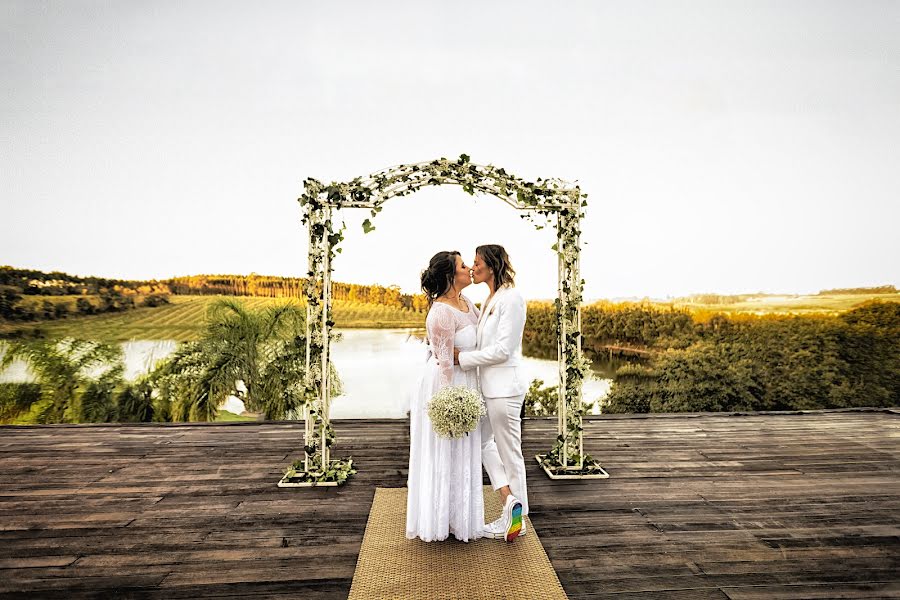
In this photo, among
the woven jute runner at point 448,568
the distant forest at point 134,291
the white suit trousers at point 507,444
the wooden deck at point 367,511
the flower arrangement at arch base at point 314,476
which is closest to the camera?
the woven jute runner at point 448,568

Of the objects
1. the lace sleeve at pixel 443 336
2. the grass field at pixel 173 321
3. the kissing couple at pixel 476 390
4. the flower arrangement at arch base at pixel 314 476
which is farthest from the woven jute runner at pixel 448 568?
the grass field at pixel 173 321

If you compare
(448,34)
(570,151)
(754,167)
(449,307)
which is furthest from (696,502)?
(448,34)

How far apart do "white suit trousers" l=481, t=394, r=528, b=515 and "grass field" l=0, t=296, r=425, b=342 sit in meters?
4.27

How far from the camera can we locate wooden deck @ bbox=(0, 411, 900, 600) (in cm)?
254

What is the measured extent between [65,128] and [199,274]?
2483 millimetres

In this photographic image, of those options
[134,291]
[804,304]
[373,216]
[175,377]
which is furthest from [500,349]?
[804,304]

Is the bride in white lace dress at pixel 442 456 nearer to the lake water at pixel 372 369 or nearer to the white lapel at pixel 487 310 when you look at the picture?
the white lapel at pixel 487 310

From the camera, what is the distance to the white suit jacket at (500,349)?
2.96 meters

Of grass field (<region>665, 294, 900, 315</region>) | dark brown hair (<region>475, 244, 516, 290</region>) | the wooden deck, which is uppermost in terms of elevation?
dark brown hair (<region>475, 244, 516, 290</region>)

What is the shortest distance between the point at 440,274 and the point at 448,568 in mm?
1628

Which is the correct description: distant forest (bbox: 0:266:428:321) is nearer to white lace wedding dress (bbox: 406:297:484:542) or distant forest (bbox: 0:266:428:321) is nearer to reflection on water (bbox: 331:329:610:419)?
reflection on water (bbox: 331:329:610:419)

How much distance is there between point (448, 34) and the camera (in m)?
6.42

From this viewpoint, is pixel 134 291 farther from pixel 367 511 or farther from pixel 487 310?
pixel 487 310

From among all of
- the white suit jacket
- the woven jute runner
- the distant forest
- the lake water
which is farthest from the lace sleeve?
the distant forest
